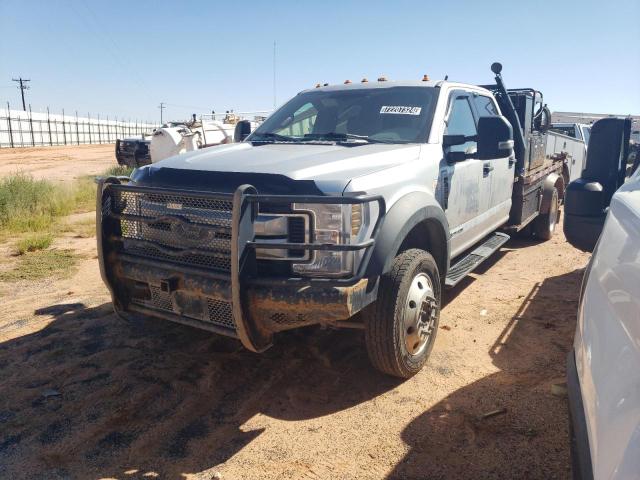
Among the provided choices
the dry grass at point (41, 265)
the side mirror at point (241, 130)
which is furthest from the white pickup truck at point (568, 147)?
the dry grass at point (41, 265)

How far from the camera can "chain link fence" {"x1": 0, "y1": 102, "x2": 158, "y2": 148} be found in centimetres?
4303

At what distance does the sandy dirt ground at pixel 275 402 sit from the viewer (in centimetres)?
269

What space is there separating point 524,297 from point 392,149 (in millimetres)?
2503

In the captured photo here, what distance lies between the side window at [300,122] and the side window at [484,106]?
5.27 ft

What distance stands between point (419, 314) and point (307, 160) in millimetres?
1268

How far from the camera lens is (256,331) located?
2939 mm

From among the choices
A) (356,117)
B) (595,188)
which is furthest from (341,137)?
(595,188)

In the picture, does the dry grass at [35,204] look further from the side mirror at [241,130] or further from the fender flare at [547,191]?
the fender flare at [547,191]

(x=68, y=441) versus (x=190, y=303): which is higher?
(x=190, y=303)

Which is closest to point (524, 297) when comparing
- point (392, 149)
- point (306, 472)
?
point (392, 149)

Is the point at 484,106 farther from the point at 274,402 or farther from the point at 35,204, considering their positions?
the point at 35,204

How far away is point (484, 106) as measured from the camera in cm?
521

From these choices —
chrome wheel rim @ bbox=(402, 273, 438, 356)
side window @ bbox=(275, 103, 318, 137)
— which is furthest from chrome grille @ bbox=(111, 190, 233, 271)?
side window @ bbox=(275, 103, 318, 137)

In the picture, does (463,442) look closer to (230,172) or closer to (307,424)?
(307,424)
